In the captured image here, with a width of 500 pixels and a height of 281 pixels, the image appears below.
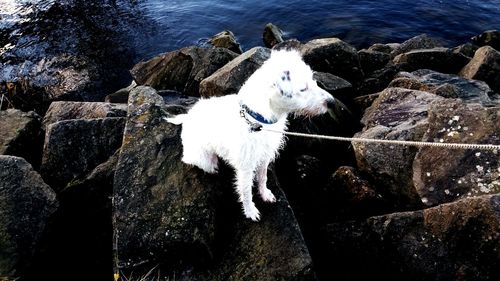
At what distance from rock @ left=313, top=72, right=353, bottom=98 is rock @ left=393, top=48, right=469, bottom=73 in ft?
9.48

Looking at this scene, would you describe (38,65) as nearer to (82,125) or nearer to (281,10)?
(82,125)

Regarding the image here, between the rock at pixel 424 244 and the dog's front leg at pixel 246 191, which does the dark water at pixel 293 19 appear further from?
the rock at pixel 424 244

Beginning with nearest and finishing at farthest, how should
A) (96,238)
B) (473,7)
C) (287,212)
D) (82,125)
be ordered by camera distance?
1. (287,212)
2. (96,238)
3. (82,125)
4. (473,7)

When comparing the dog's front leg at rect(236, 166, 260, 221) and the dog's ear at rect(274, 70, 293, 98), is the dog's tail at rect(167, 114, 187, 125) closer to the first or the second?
the dog's front leg at rect(236, 166, 260, 221)

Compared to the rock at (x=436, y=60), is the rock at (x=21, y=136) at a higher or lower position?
lower

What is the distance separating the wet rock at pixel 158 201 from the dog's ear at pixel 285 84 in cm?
183

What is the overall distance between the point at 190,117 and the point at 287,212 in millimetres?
1860

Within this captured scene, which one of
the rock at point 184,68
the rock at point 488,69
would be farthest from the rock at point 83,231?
the rock at point 488,69

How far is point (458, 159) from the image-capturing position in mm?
5277

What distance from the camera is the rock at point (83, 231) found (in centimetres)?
558

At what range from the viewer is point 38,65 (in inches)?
535

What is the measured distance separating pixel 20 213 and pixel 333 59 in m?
7.59

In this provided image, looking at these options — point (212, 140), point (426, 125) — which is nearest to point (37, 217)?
point (212, 140)

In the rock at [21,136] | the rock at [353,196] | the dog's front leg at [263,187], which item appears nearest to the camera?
the dog's front leg at [263,187]
